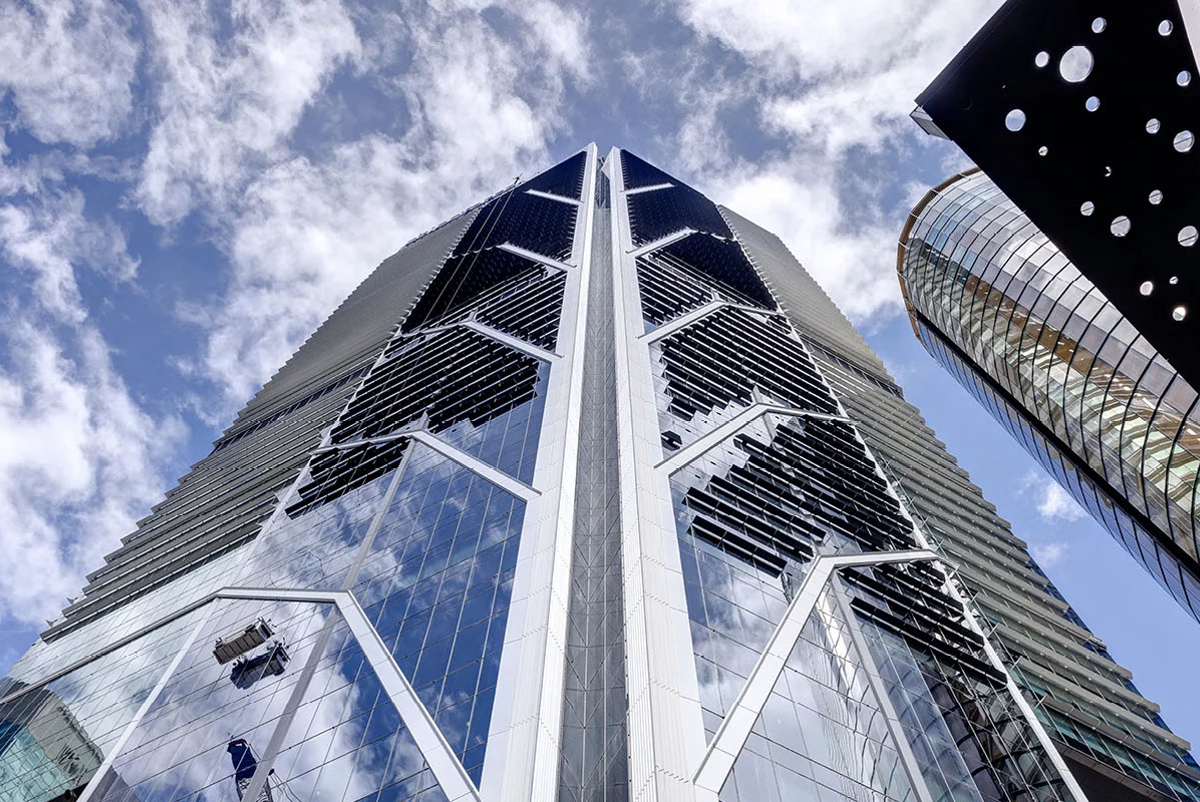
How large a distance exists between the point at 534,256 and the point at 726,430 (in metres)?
40.4

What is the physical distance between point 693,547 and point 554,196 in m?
82.3

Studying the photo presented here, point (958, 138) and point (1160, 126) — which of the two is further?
point (958, 138)

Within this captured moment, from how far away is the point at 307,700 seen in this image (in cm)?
2167

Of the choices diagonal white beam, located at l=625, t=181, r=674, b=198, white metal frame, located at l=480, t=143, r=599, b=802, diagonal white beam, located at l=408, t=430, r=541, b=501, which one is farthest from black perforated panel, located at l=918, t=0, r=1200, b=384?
diagonal white beam, located at l=625, t=181, r=674, b=198

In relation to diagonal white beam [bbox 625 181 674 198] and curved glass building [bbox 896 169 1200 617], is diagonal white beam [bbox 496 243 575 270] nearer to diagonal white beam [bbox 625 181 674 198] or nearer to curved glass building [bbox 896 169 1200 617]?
diagonal white beam [bbox 625 181 674 198]

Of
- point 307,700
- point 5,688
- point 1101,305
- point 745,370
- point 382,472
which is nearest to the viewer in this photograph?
point 307,700

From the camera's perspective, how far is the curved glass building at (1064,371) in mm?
26438

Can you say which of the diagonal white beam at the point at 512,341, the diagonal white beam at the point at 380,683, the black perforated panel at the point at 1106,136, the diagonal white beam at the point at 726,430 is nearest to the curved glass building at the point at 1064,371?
the diagonal white beam at the point at 726,430

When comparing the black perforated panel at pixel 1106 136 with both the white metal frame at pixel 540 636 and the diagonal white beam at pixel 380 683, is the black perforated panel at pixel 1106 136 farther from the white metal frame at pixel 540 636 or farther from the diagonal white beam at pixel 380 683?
the diagonal white beam at pixel 380 683

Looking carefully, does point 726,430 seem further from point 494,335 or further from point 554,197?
point 554,197

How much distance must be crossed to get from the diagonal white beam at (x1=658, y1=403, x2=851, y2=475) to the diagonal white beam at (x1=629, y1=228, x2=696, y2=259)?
2760cm

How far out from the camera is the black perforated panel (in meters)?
6.84

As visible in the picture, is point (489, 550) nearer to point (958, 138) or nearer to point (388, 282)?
→ point (958, 138)

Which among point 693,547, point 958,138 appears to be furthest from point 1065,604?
point 958,138
